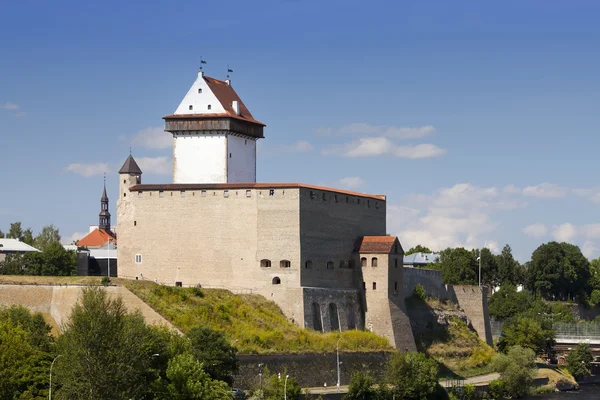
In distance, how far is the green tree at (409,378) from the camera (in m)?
66.2

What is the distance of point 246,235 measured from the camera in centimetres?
7150

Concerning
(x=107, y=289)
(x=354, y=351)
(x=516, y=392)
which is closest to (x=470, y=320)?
(x=516, y=392)

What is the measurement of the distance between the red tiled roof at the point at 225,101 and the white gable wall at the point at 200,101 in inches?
13.7

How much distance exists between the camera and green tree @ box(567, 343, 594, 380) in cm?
9006

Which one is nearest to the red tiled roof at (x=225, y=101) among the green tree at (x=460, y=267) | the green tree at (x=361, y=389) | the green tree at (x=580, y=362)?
the green tree at (x=361, y=389)

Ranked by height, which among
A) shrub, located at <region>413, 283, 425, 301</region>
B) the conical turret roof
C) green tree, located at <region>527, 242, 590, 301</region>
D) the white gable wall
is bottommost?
shrub, located at <region>413, 283, 425, 301</region>

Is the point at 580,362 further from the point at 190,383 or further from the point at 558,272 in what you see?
the point at 190,383

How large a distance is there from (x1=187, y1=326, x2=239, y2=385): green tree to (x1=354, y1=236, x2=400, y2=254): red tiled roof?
18115 mm

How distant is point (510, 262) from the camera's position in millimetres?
122062

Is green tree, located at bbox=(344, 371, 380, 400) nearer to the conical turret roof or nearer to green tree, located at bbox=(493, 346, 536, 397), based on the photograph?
green tree, located at bbox=(493, 346, 536, 397)

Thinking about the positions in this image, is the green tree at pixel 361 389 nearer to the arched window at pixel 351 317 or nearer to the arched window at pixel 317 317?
the arched window at pixel 317 317

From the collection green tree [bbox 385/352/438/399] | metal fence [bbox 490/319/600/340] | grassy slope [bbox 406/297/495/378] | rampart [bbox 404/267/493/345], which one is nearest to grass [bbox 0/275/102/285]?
green tree [bbox 385/352/438/399]

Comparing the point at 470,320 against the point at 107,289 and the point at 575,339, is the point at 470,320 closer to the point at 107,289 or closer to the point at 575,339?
the point at 575,339

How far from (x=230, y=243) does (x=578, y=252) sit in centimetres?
6180
